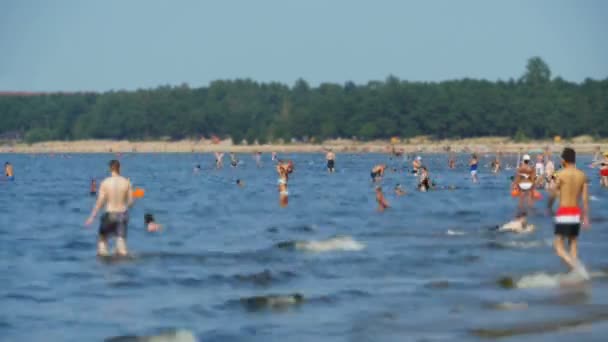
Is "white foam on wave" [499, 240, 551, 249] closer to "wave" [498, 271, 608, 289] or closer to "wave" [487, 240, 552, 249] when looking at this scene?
"wave" [487, 240, 552, 249]

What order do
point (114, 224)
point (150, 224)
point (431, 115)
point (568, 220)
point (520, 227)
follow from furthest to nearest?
1. point (431, 115)
2. point (150, 224)
3. point (520, 227)
4. point (114, 224)
5. point (568, 220)

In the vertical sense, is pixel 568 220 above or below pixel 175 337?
above

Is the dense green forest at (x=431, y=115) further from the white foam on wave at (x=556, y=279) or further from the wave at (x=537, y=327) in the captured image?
the wave at (x=537, y=327)

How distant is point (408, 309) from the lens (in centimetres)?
1584

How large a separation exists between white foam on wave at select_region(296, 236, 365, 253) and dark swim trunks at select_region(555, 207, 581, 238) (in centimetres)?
700

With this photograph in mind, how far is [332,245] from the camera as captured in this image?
81.4 feet

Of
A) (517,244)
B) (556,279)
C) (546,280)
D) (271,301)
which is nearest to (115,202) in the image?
(271,301)

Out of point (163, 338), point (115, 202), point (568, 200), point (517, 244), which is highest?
point (568, 200)

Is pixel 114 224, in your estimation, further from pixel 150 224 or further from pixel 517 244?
pixel 150 224

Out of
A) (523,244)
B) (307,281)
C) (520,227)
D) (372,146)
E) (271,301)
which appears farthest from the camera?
(372,146)

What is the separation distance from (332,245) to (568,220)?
810cm

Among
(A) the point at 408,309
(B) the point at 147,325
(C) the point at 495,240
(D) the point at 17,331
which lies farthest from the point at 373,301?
(C) the point at 495,240

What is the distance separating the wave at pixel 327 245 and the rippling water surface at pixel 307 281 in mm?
66

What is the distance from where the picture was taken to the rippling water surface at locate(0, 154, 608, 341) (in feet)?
48.0
